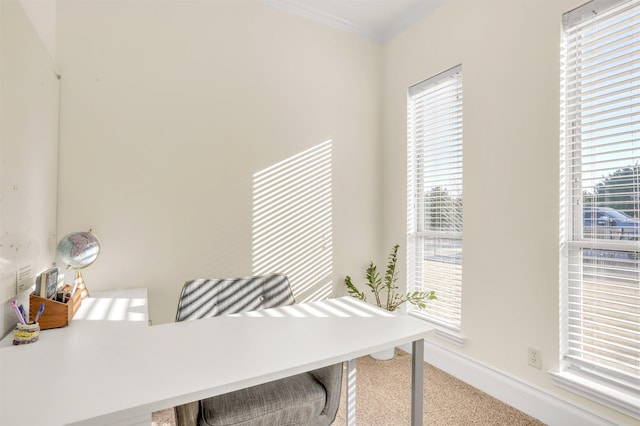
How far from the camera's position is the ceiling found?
8.73 feet

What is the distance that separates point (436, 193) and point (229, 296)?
183 centimetres

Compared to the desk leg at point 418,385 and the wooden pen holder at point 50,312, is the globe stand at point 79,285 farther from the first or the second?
the desk leg at point 418,385

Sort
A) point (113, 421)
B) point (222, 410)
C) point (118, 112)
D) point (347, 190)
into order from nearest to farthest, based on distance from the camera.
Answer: point (113, 421)
point (222, 410)
point (118, 112)
point (347, 190)

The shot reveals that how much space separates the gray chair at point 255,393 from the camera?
4.01 feet

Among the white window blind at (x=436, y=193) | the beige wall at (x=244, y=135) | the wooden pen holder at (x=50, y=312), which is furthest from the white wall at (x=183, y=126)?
the wooden pen holder at (x=50, y=312)

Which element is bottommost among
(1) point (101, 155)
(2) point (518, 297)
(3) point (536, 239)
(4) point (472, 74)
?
(2) point (518, 297)

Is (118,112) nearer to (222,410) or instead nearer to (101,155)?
(101,155)

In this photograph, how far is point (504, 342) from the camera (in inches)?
83.4

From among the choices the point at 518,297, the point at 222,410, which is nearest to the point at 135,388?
the point at 222,410

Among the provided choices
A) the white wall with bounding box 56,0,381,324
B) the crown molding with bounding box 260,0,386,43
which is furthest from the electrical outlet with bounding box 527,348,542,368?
the crown molding with bounding box 260,0,386,43

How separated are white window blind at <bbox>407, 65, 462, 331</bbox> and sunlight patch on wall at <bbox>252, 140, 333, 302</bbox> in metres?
0.74

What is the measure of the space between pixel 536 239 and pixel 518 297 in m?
0.38

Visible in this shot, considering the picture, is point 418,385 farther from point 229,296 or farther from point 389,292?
point 389,292

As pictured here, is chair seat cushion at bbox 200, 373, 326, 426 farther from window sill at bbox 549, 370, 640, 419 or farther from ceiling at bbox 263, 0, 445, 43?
ceiling at bbox 263, 0, 445, 43
